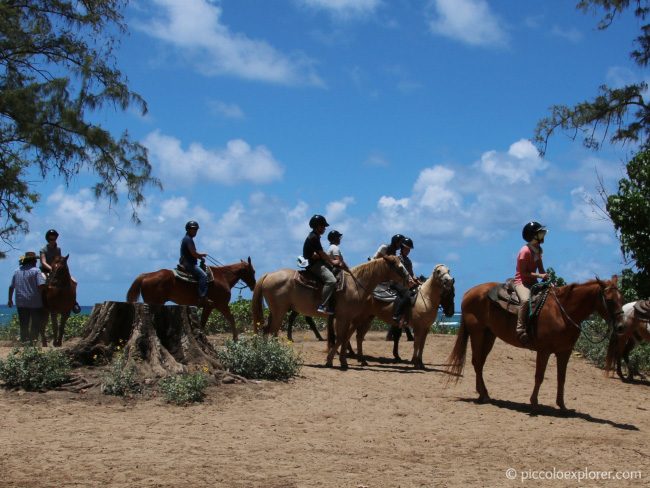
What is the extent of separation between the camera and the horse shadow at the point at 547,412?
9977mm

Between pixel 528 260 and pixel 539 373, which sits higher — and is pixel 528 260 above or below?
above

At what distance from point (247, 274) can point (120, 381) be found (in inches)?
309

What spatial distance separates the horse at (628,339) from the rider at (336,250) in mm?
5102

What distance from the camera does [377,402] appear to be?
422 inches

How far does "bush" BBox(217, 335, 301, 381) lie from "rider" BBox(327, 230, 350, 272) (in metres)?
2.76

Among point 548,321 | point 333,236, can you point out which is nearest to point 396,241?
point 333,236

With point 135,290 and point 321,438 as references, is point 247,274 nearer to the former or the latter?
point 135,290

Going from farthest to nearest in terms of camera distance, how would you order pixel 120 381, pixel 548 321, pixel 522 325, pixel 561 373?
pixel 561 373
pixel 522 325
pixel 548 321
pixel 120 381

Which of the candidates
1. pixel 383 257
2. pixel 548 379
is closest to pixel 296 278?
pixel 383 257

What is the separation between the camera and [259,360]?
1178cm

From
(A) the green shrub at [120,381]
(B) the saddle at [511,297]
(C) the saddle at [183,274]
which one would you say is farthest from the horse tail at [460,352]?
(C) the saddle at [183,274]

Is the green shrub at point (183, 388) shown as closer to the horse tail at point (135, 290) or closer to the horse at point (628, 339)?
the horse tail at point (135, 290)

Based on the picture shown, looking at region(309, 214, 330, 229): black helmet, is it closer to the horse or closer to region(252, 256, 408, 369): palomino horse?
region(252, 256, 408, 369): palomino horse

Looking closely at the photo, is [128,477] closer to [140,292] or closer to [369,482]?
[369,482]
